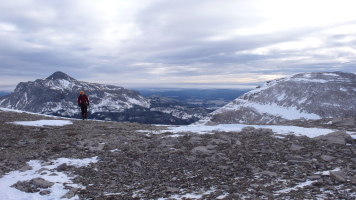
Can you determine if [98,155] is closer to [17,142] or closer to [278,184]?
[17,142]

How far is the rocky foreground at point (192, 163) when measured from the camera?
8.34 m

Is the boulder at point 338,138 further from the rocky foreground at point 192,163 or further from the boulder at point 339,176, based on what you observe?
the boulder at point 339,176

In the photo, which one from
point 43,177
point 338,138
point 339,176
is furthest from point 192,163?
point 338,138

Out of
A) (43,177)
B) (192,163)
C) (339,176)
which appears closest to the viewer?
(339,176)

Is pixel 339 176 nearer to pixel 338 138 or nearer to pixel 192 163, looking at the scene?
pixel 192 163

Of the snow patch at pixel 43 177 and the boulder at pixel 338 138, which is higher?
the boulder at pixel 338 138

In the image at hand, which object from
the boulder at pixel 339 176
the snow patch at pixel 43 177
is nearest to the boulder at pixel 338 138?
the boulder at pixel 339 176

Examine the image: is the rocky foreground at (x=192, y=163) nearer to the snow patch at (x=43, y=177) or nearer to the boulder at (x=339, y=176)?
the boulder at (x=339, y=176)

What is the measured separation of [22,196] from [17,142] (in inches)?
310

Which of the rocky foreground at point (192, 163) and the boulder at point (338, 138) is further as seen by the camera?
the boulder at point (338, 138)

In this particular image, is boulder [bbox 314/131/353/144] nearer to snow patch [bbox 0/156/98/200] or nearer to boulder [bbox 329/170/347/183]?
boulder [bbox 329/170/347/183]

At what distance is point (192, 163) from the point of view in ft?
38.8

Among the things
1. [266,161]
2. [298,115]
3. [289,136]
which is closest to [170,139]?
[266,161]

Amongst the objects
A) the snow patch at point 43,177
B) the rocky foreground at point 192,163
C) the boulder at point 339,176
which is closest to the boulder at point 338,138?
the rocky foreground at point 192,163
